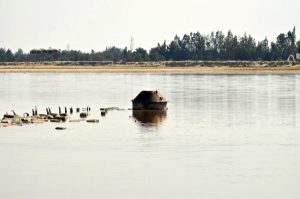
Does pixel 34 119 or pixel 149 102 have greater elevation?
A: pixel 149 102

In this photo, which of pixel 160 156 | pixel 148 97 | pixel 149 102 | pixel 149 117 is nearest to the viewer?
pixel 160 156

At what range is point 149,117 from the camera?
63000 mm

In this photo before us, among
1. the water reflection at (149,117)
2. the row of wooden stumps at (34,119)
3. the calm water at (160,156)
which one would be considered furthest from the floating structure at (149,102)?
the row of wooden stumps at (34,119)

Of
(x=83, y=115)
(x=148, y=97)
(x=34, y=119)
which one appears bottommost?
(x=83, y=115)

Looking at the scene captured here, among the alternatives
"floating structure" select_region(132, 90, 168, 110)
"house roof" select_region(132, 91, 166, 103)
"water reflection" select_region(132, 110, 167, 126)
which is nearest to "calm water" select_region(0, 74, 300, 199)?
"water reflection" select_region(132, 110, 167, 126)

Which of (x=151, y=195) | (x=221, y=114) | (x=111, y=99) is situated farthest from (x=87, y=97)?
(x=151, y=195)

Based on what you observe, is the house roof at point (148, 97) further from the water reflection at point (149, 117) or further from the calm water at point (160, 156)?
the calm water at point (160, 156)

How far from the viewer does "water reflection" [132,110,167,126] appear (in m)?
59.1

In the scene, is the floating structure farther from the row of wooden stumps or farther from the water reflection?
the row of wooden stumps

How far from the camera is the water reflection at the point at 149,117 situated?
5906cm

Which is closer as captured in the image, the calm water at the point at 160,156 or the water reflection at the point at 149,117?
the calm water at the point at 160,156

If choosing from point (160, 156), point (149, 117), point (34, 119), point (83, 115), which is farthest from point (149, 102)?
point (160, 156)

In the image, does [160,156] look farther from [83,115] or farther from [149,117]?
[83,115]

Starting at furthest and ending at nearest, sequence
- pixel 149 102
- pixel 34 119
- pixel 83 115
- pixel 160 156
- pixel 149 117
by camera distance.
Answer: pixel 149 102
pixel 83 115
pixel 149 117
pixel 34 119
pixel 160 156
